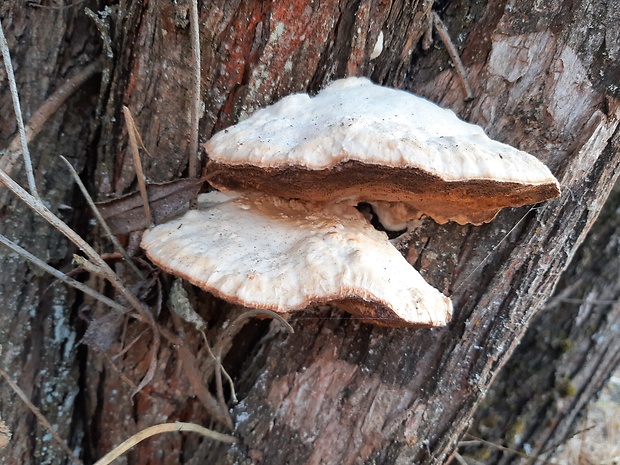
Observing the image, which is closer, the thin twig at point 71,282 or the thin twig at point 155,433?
the thin twig at point 155,433

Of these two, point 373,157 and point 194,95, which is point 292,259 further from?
point 194,95

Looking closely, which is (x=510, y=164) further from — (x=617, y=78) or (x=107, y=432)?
(x=107, y=432)

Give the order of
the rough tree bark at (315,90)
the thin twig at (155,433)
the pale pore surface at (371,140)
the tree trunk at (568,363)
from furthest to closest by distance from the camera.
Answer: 1. the tree trunk at (568,363)
2. the rough tree bark at (315,90)
3. the thin twig at (155,433)
4. the pale pore surface at (371,140)

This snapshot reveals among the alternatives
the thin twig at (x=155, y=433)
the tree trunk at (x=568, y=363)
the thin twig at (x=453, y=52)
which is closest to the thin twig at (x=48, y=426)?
the thin twig at (x=155, y=433)

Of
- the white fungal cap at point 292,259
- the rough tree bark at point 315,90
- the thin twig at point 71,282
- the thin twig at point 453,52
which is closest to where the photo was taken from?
the white fungal cap at point 292,259

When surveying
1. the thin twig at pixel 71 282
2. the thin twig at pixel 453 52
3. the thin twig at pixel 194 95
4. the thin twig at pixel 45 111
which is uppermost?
the thin twig at pixel 453 52

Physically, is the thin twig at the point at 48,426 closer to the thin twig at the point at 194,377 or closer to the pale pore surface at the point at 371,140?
the thin twig at the point at 194,377

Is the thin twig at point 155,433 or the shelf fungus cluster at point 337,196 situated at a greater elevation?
the shelf fungus cluster at point 337,196
